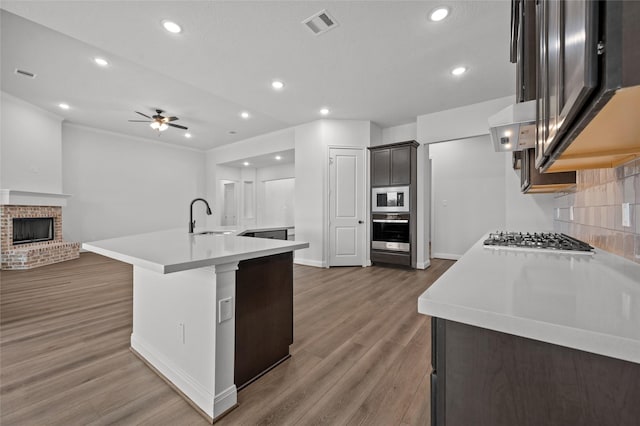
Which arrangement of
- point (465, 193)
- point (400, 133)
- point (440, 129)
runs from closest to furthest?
point (440, 129)
point (400, 133)
point (465, 193)

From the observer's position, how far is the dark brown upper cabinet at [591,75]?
35 cm

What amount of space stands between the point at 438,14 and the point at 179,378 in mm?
3453

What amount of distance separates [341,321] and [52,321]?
2809 mm

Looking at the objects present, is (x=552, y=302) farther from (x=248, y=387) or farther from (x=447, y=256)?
(x=447, y=256)

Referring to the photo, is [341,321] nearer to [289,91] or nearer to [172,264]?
[172,264]

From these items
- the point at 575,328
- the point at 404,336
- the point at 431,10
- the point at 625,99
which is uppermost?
the point at 431,10

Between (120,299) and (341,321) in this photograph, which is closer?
(341,321)

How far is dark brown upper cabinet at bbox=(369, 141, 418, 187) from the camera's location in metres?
4.68

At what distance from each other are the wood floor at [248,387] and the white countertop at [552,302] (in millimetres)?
992

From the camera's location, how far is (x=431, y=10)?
2293 millimetres

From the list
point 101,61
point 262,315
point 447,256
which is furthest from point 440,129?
point 101,61

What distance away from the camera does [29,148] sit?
5.07 m

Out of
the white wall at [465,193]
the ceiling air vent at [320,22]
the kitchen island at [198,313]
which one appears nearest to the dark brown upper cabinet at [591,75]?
the kitchen island at [198,313]

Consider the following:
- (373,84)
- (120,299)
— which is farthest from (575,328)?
(120,299)
